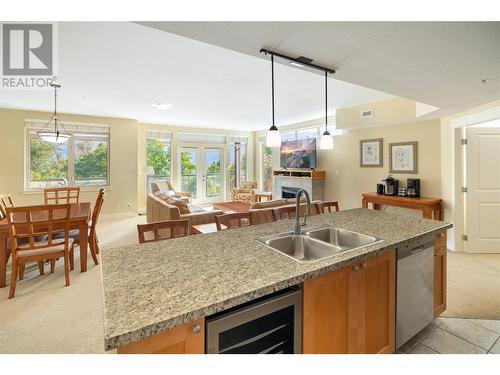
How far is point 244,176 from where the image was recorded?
8.82m

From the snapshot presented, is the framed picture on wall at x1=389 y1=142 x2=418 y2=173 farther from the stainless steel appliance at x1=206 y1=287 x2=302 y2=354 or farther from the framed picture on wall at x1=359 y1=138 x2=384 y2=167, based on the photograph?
the stainless steel appliance at x1=206 y1=287 x2=302 y2=354

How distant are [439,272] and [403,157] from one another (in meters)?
3.33

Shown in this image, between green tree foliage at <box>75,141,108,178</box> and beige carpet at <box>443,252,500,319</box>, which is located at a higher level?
green tree foliage at <box>75,141,108,178</box>

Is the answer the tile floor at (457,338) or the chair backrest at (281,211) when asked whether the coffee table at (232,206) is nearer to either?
the chair backrest at (281,211)

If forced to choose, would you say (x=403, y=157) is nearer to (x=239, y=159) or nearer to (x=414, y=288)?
(x=414, y=288)

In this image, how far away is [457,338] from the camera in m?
1.95

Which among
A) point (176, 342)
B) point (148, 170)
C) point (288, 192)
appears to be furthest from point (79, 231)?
point (288, 192)

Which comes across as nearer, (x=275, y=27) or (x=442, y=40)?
(x=275, y=27)

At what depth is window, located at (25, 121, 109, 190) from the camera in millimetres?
5547

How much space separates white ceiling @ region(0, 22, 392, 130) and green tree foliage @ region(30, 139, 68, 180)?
83 centimetres

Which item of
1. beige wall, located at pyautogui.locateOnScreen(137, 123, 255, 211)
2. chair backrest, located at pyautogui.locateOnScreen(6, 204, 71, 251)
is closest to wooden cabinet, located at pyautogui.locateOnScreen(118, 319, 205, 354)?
chair backrest, located at pyautogui.locateOnScreen(6, 204, 71, 251)
